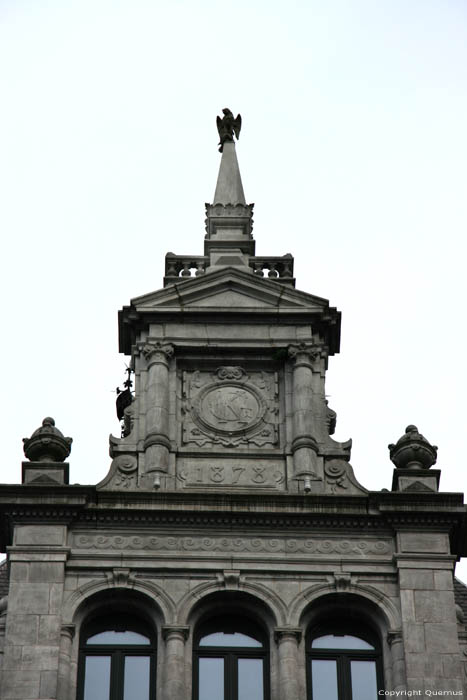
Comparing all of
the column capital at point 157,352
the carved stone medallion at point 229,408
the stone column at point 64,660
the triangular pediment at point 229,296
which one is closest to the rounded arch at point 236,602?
the stone column at point 64,660

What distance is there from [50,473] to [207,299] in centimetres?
581

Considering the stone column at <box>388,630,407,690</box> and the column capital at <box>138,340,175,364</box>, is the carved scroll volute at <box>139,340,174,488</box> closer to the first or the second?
the column capital at <box>138,340,175,364</box>

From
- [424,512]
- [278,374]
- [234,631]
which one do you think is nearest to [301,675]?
[234,631]

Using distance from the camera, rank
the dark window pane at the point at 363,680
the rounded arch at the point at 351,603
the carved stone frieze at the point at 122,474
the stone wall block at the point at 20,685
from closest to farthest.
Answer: the stone wall block at the point at 20,685 → the dark window pane at the point at 363,680 → the rounded arch at the point at 351,603 → the carved stone frieze at the point at 122,474

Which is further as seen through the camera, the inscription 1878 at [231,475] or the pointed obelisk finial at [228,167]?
A: the pointed obelisk finial at [228,167]

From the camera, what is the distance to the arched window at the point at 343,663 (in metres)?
35.6

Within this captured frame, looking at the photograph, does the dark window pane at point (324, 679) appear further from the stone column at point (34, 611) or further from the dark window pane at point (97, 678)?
the stone column at point (34, 611)

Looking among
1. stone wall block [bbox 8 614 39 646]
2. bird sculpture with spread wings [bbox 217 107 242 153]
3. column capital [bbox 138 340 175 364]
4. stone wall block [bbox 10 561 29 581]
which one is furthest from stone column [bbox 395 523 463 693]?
bird sculpture with spread wings [bbox 217 107 242 153]

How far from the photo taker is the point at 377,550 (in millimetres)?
37031

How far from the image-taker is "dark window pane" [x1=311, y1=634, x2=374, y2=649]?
36312mm

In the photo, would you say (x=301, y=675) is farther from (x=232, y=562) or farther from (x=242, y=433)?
(x=242, y=433)

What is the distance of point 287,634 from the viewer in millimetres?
35688

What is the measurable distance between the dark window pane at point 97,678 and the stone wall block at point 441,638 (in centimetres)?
578

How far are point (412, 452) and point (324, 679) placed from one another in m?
5.02
